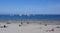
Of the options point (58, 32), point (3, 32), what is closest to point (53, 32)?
point (58, 32)

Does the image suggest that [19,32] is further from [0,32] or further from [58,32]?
[58,32]

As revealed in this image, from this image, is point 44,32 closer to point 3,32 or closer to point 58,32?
point 58,32

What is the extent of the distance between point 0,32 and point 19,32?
1.52 m

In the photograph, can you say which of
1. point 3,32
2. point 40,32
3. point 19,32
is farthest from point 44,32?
point 3,32

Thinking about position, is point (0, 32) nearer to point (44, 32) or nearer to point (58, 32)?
point (44, 32)

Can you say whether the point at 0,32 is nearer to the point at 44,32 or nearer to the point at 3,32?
the point at 3,32

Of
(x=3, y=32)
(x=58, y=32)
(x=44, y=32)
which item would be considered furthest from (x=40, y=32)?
(x=3, y=32)

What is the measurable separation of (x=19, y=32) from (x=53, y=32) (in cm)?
276

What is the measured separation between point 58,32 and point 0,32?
4.69m

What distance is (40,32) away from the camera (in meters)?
13.7

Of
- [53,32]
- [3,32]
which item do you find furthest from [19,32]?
[53,32]

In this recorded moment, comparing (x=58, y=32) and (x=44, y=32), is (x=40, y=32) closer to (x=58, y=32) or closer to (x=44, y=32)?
(x=44, y=32)

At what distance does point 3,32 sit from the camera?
13.4 m

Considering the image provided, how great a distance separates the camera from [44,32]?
13.7m
